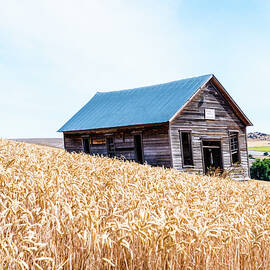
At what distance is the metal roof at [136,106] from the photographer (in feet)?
70.6

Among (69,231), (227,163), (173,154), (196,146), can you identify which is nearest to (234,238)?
(69,231)

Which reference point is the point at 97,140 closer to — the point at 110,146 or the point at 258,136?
the point at 110,146

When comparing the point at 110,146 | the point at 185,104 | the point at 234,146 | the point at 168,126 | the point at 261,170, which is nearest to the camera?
the point at 168,126

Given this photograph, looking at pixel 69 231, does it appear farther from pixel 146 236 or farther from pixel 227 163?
pixel 227 163

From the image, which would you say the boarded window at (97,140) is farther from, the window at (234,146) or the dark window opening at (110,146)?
the window at (234,146)

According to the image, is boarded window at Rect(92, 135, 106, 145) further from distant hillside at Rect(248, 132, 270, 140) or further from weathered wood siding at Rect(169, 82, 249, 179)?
distant hillside at Rect(248, 132, 270, 140)

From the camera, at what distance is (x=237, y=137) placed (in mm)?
25578

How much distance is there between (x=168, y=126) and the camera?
20.7 meters

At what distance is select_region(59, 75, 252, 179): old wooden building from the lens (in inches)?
834

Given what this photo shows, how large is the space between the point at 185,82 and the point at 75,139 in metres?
9.03

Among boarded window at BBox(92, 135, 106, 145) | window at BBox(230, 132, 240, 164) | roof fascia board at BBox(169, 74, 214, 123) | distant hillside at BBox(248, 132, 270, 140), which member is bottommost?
distant hillside at BBox(248, 132, 270, 140)

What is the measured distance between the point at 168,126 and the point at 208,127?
4011 millimetres

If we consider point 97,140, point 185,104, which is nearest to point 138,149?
point 97,140

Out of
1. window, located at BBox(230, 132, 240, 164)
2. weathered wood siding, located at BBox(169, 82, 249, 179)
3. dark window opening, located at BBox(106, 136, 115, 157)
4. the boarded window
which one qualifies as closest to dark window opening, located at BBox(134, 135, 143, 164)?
dark window opening, located at BBox(106, 136, 115, 157)
